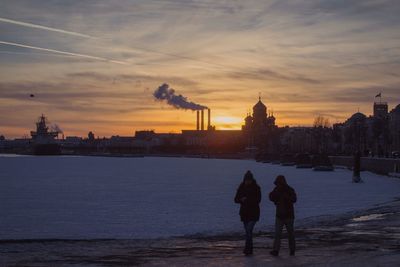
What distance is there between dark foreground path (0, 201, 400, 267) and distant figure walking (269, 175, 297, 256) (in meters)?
0.38

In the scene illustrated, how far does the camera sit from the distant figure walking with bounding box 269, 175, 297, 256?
16.2 meters

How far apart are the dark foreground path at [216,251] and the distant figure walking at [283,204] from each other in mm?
380

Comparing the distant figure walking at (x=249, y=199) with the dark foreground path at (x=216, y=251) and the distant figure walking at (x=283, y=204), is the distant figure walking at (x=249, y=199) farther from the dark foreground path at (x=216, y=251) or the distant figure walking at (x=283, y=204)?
the dark foreground path at (x=216, y=251)

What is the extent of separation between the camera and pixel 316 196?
39.4 m

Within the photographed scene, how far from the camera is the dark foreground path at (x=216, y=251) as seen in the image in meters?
15.7

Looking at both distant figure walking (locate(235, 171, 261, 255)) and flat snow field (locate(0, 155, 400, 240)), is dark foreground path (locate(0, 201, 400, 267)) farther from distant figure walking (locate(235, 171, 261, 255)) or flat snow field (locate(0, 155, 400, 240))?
flat snow field (locate(0, 155, 400, 240))

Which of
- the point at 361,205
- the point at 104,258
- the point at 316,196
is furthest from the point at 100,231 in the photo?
the point at 316,196

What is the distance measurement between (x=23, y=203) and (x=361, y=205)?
51.0 ft

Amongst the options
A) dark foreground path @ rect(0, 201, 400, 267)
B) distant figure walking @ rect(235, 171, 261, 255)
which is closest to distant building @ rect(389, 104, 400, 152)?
dark foreground path @ rect(0, 201, 400, 267)

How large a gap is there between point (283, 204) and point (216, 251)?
2.30 metres

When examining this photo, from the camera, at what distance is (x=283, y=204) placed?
16359 mm

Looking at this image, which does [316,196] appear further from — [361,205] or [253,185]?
[253,185]

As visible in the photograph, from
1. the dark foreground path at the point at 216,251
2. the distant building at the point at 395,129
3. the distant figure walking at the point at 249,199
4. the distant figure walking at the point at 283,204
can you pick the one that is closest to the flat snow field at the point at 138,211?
the dark foreground path at the point at 216,251

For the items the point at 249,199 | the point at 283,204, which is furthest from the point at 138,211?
the point at 283,204
